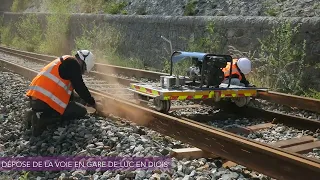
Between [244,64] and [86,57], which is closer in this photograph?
[86,57]

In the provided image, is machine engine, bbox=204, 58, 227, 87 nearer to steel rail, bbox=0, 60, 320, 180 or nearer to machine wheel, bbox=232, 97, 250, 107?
machine wheel, bbox=232, 97, 250, 107

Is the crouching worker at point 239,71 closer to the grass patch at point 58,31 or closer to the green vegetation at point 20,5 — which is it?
the grass patch at point 58,31

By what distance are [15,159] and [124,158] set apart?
1636 millimetres

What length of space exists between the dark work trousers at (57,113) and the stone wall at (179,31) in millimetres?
5561

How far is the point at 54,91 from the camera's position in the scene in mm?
Answer: 5762

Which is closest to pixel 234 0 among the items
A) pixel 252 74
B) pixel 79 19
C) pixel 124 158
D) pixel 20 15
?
pixel 252 74

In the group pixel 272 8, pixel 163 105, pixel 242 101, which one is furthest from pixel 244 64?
pixel 272 8

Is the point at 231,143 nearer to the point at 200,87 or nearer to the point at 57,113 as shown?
the point at 200,87

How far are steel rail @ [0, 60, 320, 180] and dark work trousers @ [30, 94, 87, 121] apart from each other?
0.66 meters

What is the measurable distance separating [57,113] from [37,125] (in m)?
0.34

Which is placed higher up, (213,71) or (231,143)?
(213,71)

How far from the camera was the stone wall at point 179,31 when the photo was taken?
9070 mm

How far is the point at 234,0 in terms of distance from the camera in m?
13.9

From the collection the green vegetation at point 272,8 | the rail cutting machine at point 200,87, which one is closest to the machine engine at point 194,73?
the rail cutting machine at point 200,87
